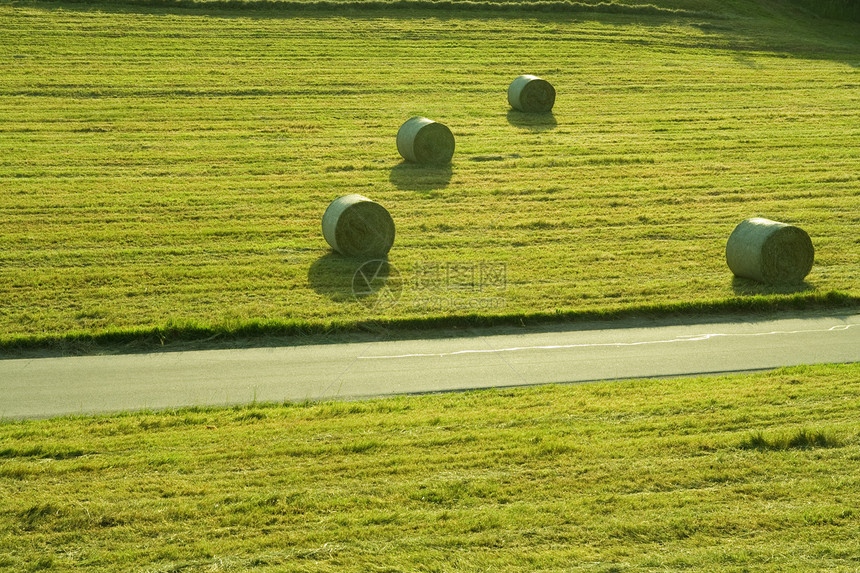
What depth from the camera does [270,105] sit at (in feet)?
96.5

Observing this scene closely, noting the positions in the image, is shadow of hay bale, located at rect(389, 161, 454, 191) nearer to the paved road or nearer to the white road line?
the paved road

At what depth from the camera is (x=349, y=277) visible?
1756cm

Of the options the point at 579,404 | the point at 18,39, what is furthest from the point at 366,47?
the point at 579,404

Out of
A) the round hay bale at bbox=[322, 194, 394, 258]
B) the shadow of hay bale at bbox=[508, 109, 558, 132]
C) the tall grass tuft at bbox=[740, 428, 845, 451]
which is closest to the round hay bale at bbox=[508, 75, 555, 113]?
the shadow of hay bale at bbox=[508, 109, 558, 132]

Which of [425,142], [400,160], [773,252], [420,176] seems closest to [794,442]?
[773,252]

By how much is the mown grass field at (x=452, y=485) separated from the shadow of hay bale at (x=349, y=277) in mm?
4917

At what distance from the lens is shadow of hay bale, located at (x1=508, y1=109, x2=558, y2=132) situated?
28750 mm

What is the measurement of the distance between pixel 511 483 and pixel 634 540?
1.59 m

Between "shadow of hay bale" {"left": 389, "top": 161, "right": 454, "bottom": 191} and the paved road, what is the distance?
8506 millimetres

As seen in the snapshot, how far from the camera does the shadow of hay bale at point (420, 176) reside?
2320cm

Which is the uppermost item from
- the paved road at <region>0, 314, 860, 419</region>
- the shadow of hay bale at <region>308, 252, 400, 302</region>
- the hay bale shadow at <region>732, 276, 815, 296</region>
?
the shadow of hay bale at <region>308, 252, 400, 302</region>

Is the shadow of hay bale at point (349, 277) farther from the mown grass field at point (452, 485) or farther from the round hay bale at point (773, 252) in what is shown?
the round hay bale at point (773, 252)

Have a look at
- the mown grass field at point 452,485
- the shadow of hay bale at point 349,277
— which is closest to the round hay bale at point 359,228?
the shadow of hay bale at point 349,277

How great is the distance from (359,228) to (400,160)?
7581mm
